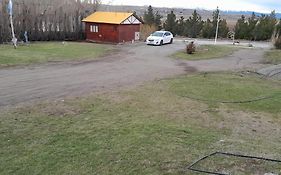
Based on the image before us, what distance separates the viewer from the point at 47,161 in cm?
589

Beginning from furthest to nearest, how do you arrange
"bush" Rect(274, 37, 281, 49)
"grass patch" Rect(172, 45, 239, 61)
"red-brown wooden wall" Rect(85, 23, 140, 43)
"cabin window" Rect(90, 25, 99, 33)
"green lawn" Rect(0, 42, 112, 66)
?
"cabin window" Rect(90, 25, 99, 33), "red-brown wooden wall" Rect(85, 23, 140, 43), "bush" Rect(274, 37, 281, 49), "grass patch" Rect(172, 45, 239, 61), "green lawn" Rect(0, 42, 112, 66)

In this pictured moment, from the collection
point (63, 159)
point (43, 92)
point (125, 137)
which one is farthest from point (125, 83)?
point (63, 159)

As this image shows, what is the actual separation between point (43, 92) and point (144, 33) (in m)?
26.8

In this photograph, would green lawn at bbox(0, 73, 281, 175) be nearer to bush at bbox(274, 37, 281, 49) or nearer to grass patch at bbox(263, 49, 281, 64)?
grass patch at bbox(263, 49, 281, 64)

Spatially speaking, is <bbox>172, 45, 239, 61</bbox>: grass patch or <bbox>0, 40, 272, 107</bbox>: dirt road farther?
<bbox>172, 45, 239, 61</bbox>: grass patch

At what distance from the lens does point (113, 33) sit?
104 feet

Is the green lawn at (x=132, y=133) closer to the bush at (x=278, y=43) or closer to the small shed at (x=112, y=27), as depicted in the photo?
the bush at (x=278, y=43)

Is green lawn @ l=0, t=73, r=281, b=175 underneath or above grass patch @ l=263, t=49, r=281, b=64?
above

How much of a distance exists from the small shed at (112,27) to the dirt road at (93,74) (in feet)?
25.9

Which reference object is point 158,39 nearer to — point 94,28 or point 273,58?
point 94,28

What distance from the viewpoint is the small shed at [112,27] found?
103 feet

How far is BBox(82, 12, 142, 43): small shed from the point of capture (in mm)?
31438

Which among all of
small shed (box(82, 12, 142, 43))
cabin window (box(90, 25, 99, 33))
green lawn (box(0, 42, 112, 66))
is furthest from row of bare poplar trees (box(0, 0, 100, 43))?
green lawn (box(0, 42, 112, 66))

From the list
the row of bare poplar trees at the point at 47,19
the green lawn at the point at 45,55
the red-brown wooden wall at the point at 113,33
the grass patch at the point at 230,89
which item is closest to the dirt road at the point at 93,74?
the green lawn at the point at 45,55
